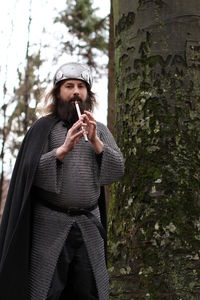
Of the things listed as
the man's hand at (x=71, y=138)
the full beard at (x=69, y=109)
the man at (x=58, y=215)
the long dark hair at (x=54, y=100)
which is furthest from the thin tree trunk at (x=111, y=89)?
the man's hand at (x=71, y=138)

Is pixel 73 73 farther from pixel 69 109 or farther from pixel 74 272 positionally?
pixel 74 272

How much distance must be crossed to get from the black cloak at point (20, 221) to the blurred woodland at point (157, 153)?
0.62m

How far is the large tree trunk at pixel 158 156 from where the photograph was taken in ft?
10.1

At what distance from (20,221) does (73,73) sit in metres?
0.90

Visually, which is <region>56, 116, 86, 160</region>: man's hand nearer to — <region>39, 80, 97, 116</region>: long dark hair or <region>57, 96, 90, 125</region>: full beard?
<region>57, 96, 90, 125</region>: full beard

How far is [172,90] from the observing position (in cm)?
329

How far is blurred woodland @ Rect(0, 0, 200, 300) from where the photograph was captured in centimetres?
309

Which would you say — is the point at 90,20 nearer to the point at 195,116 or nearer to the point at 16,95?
the point at 16,95

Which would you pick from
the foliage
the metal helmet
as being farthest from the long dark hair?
the foliage

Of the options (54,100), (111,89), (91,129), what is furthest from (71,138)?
(111,89)

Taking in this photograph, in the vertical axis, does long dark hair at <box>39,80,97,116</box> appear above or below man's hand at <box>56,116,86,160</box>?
above

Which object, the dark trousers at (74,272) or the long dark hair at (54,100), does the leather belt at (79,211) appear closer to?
the dark trousers at (74,272)

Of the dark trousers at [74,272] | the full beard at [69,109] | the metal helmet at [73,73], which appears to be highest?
the metal helmet at [73,73]

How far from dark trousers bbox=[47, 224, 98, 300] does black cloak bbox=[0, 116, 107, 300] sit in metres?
0.18
